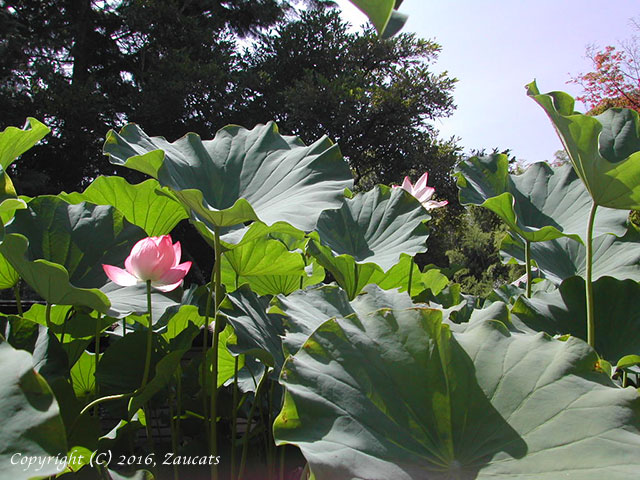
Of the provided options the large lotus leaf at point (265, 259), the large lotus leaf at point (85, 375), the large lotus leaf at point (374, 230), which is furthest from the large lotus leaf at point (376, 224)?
the large lotus leaf at point (85, 375)

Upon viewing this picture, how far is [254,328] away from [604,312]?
509mm

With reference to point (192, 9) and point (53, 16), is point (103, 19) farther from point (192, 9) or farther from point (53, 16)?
point (192, 9)

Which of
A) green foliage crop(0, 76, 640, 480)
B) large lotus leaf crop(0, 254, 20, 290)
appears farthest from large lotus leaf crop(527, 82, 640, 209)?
large lotus leaf crop(0, 254, 20, 290)

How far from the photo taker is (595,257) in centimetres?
103

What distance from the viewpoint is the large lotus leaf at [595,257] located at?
96 cm

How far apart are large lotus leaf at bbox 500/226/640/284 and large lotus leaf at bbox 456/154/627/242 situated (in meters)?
0.07

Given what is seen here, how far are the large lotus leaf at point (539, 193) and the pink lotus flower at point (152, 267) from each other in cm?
56

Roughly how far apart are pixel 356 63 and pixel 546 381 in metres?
9.85

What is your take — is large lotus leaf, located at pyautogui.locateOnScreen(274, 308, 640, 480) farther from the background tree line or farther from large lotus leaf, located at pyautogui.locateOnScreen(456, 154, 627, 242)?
the background tree line

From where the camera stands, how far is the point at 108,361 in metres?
0.68

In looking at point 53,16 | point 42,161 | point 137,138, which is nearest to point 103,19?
point 53,16

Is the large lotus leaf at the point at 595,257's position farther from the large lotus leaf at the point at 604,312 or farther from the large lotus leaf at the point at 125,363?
the large lotus leaf at the point at 125,363

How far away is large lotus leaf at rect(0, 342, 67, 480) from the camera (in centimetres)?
31

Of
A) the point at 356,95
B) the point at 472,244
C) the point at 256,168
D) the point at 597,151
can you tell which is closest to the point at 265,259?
the point at 256,168
